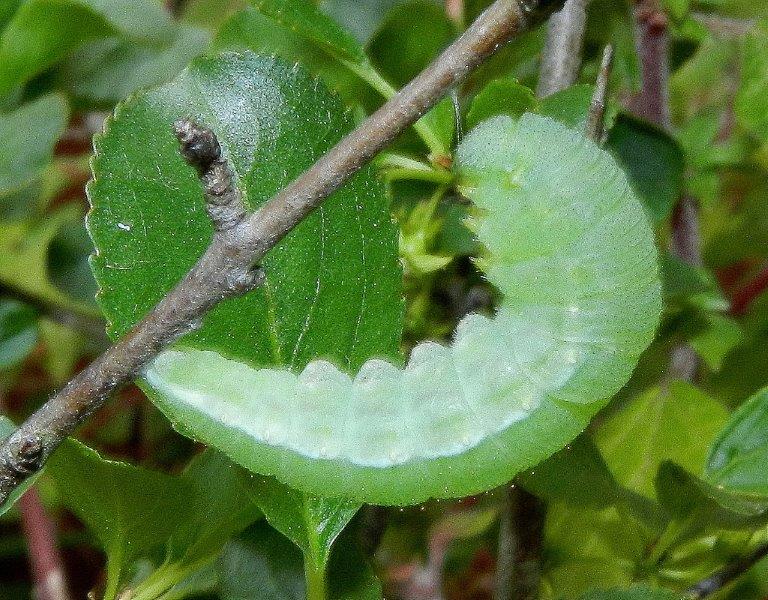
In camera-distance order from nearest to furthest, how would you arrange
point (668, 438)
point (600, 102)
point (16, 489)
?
point (16, 489)
point (600, 102)
point (668, 438)

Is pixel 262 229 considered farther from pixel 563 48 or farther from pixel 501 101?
pixel 563 48

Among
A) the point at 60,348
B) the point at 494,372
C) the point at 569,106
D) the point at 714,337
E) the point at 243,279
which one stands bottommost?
the point at 60,348

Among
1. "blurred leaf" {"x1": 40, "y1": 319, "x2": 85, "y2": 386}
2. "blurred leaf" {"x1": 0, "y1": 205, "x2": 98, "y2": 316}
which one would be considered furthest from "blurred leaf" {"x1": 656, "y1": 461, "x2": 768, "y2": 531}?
"blurred leaf" {"x1": 40, "y1": 319, "x2": 85, "y2": 386}

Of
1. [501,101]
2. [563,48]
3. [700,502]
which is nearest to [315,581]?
[700,502]

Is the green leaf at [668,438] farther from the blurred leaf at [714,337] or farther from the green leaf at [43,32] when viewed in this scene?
the green leaf at [43,32]

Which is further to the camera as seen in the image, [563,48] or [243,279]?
[563,48]

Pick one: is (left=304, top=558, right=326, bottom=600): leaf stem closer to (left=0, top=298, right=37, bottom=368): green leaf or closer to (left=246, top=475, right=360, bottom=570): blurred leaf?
(left=246, top=475, right=360, bottom=570): blurred leaf

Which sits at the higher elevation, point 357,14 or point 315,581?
point 357,14
